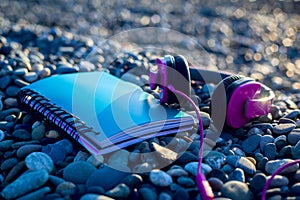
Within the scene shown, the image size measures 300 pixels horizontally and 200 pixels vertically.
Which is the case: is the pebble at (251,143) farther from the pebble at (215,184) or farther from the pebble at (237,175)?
the pebble at (215,184)

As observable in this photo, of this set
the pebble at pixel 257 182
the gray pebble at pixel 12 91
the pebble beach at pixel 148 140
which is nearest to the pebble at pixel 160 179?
the pebble beach at pixel 148 140

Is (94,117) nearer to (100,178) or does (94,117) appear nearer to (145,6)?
(100,178)

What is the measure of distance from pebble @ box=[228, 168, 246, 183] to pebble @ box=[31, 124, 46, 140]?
39.7 inches

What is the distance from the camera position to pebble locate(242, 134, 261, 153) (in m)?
2.28

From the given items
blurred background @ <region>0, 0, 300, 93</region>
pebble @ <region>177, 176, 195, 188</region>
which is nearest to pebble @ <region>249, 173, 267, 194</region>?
pebble @ <region>177, 176, 195, 188</region>

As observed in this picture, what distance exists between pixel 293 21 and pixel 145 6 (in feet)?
7.68

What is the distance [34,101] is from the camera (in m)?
2.48

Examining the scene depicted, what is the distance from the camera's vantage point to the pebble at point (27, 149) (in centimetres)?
211

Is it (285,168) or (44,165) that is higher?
(285,168)

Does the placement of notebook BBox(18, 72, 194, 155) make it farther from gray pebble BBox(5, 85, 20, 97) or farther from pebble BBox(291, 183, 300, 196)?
pebble BBox(291, 183, 300, 196)

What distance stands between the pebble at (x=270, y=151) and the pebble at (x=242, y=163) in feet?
0.53

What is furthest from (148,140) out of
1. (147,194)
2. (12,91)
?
(12,91)

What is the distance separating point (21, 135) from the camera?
2355 mm

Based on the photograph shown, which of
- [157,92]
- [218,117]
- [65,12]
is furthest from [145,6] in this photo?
[218,117]
